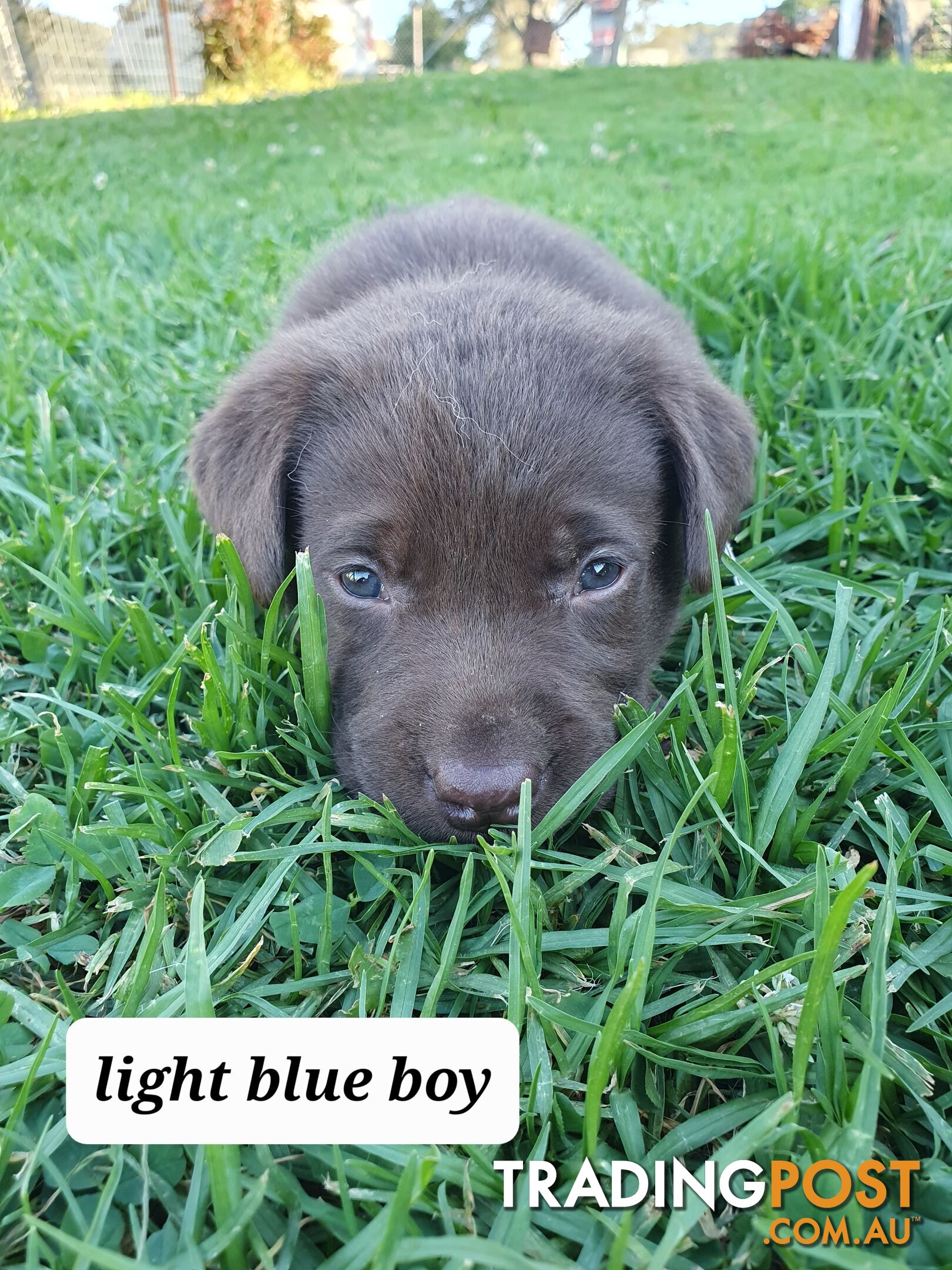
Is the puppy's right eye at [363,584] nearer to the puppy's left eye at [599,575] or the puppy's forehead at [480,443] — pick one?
the puppy's forehead at [480,443]

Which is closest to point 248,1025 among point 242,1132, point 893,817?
point 242,1132

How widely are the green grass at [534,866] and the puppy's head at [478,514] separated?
14 centimetres

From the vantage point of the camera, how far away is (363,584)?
7.13 feet

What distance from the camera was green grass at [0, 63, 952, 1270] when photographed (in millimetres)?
1291

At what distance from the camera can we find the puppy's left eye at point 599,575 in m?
2.14

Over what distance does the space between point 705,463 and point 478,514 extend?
2.21 feet

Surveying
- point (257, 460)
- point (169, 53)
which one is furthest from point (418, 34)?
point (257, 460)

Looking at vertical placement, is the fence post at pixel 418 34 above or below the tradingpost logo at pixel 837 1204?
above

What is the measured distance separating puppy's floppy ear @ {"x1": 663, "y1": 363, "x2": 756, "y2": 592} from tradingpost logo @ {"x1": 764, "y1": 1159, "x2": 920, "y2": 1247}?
1.36 meters

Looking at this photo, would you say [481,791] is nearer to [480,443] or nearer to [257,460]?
[480,443]

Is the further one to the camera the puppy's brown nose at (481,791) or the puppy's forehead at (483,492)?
the puppy's forehead at (483,492)

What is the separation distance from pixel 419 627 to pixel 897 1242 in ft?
4.55

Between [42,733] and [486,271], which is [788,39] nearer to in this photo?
[486,271]

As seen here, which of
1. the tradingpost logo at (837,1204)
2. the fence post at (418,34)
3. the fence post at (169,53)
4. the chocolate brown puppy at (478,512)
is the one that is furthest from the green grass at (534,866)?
the fence post at (418,34)
